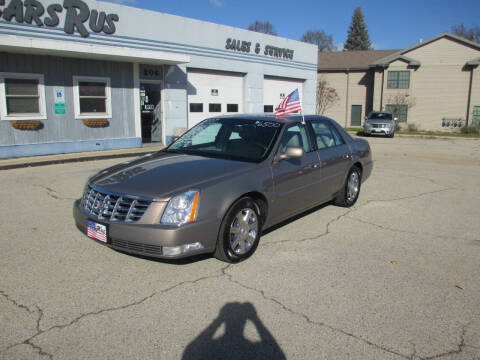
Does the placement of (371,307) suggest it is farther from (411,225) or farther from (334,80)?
(334,80)

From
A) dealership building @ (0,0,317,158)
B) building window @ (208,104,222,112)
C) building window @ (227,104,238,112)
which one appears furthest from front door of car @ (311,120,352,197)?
building window @ (227,104,238,112)

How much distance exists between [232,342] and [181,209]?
4.41ft

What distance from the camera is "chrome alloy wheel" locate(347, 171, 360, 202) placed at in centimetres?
670

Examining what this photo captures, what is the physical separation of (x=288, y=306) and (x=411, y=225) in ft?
10.6

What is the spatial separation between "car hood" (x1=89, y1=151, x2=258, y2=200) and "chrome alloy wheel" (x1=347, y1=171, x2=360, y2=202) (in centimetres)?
266

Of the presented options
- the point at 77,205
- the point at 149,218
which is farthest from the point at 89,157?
the point at 149,218

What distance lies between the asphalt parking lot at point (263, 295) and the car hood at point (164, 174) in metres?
0.85

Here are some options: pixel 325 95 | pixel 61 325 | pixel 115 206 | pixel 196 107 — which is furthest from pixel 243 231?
pixel 325 95

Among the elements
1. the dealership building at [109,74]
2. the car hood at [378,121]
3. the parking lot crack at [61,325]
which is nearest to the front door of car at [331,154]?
the parking lot crack at [61,325]

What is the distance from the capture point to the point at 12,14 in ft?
38.5

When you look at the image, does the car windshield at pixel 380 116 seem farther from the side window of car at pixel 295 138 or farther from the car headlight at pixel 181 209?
the car headlight at pixel 181 209

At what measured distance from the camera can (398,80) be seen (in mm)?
33438

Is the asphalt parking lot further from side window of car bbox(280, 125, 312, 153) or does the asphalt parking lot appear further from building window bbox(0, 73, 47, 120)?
building window bbox(0, 73, 47, 120)

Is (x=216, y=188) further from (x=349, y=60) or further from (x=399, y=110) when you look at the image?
(x=349, y=60)
